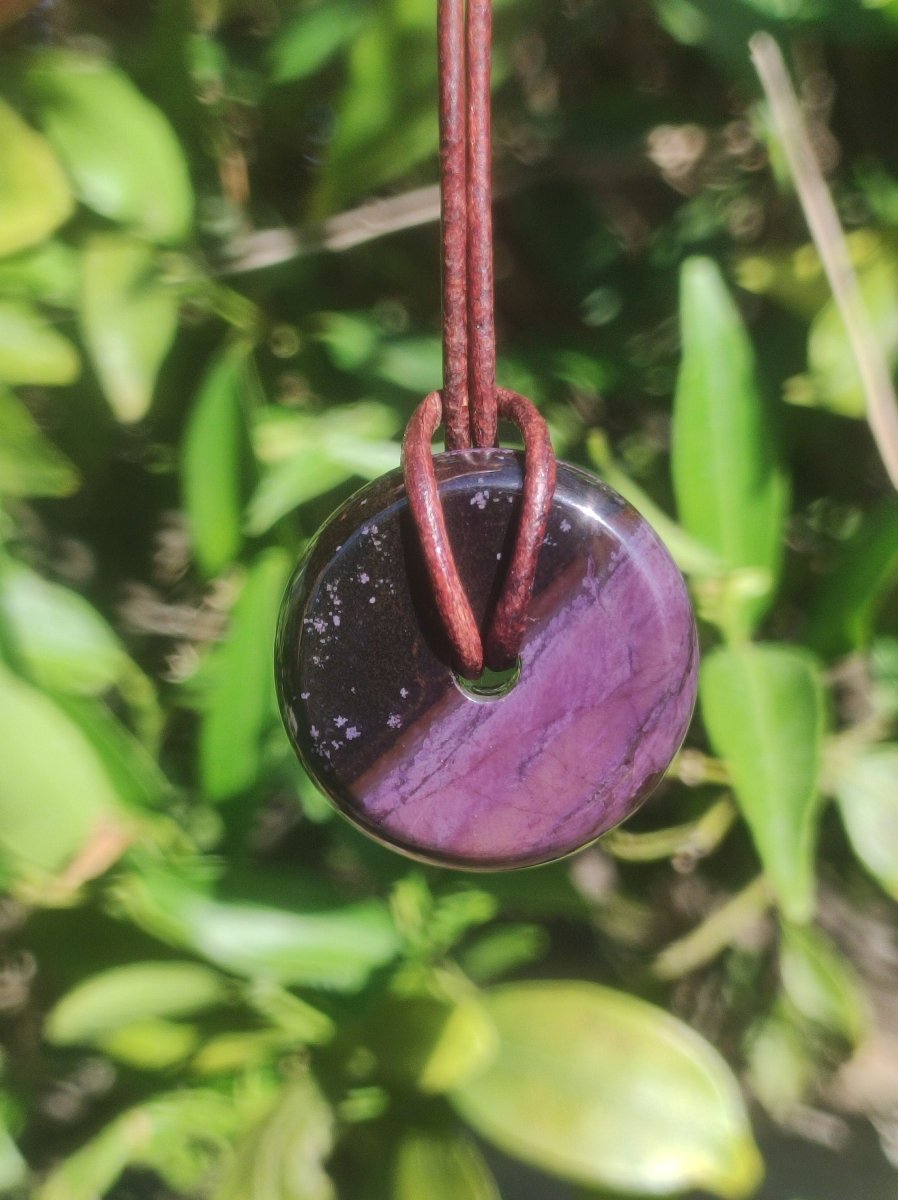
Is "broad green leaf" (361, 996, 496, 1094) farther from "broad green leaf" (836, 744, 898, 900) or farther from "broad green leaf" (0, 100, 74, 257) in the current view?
"broad green leaf" (0, 100, 74, 257)

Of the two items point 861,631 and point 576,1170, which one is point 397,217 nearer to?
point 861,631

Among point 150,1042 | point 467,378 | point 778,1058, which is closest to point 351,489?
point 467,378

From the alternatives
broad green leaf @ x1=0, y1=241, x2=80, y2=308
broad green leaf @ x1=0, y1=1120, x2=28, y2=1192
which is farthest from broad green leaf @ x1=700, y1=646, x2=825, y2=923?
broad green leaf @ x1=0, y1=1120, x2=28, y2=1192

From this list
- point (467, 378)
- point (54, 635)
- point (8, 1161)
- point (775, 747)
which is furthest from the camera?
point (8, 1161)

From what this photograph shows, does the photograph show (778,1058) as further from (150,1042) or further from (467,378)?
(467,378)

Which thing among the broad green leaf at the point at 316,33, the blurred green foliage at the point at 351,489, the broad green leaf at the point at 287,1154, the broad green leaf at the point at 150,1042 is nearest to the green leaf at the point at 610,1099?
the blurred green foliage at the point at 351,489

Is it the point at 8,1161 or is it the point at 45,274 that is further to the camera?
the point at 8,1161

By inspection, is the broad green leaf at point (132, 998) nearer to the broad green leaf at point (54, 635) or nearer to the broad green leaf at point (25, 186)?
the broad green leaf at point (54, 635)
